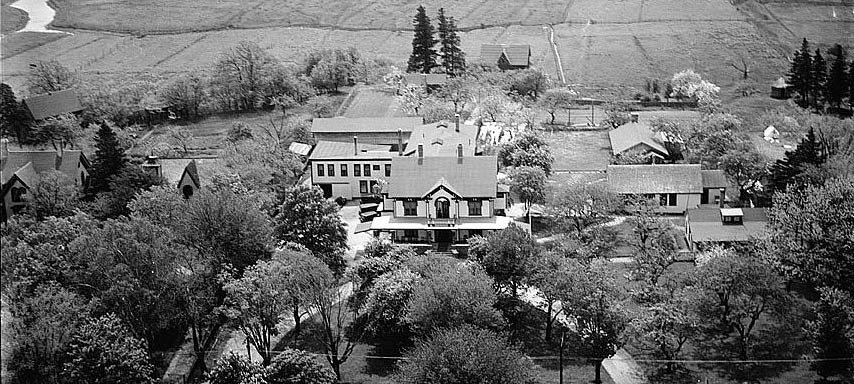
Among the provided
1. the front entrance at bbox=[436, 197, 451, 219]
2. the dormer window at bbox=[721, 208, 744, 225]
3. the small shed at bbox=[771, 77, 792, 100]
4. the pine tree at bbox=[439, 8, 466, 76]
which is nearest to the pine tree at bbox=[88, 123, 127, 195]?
the front entrance at bbox=[436, 197, 451, 219]

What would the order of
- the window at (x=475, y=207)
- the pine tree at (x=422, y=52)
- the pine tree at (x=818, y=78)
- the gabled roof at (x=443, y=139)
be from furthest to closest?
the pine tree at (x=422, y=52) < the pine tree at (x=818, y=78) < the gabled roof at (x=443, y=139) < the window at (x=475, y=207)

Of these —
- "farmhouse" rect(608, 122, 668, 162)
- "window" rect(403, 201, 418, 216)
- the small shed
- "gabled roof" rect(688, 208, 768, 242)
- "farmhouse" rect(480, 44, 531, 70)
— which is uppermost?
"farmhouse" rect(480, 44, 531, 70)

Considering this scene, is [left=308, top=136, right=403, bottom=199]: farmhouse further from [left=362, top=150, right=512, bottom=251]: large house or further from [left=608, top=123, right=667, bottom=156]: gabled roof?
[left=608, top=123, right=667, bottom=156]: gabled roof

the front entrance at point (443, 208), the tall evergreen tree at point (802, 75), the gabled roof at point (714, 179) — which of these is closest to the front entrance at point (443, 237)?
the front entrance at point (443, 208)

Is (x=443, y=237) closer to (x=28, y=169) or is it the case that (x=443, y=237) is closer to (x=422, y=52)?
(x=28, y=169)

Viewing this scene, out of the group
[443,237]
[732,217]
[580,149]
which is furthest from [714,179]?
[443,237]

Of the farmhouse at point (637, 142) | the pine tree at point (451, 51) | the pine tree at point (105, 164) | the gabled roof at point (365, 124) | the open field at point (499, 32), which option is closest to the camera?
the pine tree at point (105, 164)

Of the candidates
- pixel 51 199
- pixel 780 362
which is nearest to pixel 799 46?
pixel 780 362

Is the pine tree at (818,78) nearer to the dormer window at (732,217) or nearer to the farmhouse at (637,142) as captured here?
the farmhouse at (637,142)
